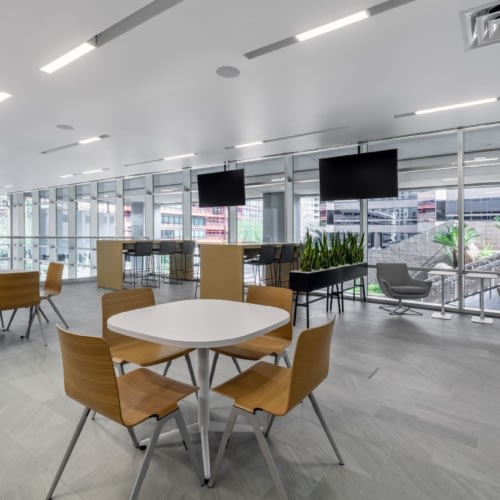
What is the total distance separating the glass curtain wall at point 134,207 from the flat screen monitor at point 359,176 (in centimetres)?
620

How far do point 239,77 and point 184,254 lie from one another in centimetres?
598

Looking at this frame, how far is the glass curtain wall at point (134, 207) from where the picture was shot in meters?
10.8

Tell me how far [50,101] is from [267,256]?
3.84 meters

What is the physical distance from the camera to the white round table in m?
1.62

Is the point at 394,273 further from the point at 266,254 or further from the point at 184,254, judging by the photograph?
the point at 184,254

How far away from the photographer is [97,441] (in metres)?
2.08

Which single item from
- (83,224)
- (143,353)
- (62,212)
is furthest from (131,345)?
(62,212)

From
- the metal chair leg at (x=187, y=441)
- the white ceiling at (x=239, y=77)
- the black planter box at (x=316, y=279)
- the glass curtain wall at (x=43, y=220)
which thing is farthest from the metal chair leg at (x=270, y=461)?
the glass curtain wall at (x=43, y=220)

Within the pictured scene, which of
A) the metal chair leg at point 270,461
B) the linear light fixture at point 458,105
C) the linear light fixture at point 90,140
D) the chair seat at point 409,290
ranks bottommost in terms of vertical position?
the metal chair leg at point 270,461

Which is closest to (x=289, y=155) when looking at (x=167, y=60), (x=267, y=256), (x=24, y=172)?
(x=267, y=256)

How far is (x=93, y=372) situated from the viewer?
4.74 feet

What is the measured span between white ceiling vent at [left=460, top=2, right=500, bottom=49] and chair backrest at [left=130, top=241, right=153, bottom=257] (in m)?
6.54

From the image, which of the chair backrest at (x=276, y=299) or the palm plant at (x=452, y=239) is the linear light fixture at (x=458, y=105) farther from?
the chair backrest at (x=276, y=299)

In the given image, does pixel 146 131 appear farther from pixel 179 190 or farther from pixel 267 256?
pixel 179 190
